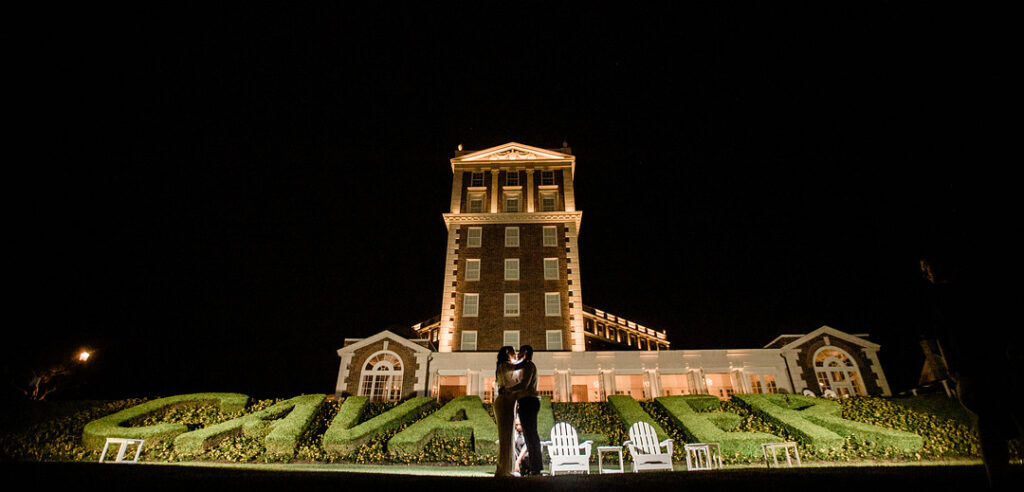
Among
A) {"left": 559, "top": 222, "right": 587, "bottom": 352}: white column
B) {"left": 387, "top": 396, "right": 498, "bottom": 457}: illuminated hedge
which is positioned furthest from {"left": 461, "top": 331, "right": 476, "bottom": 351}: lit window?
{"left": 387, "top": 396, "right": 498, "bottom": 457}: illuminated hedge

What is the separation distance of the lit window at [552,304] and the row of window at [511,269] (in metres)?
1.19

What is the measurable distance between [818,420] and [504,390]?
14.5 m

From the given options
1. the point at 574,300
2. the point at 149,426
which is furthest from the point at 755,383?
the point at 149,426

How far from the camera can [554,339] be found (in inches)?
1063

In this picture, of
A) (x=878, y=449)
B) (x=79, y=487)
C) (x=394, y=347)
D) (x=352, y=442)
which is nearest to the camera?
(x=79, y=487)

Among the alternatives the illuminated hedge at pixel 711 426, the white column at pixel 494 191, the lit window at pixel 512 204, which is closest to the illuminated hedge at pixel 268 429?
the illuminated hedge at pixel 711 426

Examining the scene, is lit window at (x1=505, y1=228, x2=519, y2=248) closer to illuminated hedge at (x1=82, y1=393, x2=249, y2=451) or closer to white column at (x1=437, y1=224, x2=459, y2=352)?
white column at (x1=437, y1=224, x2=459, y2=352)

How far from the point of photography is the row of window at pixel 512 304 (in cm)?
2798

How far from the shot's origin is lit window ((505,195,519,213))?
3247 cm

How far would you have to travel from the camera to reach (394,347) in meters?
23.9

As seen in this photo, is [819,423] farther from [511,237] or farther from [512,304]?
[511,237]

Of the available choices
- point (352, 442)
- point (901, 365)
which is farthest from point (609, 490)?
point (901, 365)

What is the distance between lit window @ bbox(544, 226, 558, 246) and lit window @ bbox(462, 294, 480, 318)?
6.13m

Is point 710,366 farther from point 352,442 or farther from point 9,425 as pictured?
point 9,425
